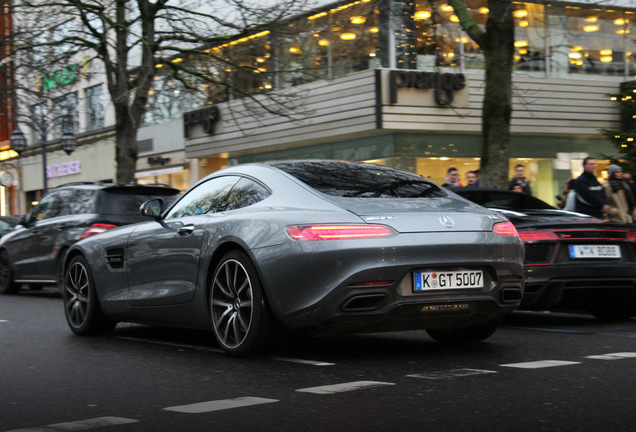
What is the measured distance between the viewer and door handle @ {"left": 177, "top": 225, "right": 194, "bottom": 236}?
7.25 metres

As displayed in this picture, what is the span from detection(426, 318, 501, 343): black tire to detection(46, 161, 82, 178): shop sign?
3788 centimetres

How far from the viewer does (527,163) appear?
90.4 feet

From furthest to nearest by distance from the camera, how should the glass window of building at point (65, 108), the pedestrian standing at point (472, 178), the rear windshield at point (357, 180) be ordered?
the glass window of building at point (65, 108) < the pedestrian standing at point (472, 178) < the rear windshield at point (357, 180)

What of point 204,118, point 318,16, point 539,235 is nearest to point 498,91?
point 539,235

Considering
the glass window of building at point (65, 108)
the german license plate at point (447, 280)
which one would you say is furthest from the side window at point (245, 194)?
the glass window of building at point (65, 108)

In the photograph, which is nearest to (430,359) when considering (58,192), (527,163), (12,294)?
(58,192)

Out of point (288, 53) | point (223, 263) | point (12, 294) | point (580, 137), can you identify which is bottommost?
point (12, 294)

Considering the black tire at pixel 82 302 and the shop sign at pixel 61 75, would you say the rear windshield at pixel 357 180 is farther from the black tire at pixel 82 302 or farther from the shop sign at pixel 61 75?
the shop sign at pixel 61 75

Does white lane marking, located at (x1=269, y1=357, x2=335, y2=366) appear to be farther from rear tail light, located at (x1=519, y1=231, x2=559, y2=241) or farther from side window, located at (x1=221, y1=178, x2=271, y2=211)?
rear tail light, located at (x1=519, y1=231, x2=559, y2=241)

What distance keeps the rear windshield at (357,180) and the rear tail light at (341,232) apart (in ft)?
1.52

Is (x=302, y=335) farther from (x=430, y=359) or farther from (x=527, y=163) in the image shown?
(x=527, y=163)

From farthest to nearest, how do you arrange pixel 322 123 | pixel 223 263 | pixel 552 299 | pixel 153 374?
pixel 322 123, pixel 552 299, pixel 223 263, pixel 153 374

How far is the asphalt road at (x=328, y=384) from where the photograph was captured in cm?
460

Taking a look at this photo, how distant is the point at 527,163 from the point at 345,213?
2211 centimetres
